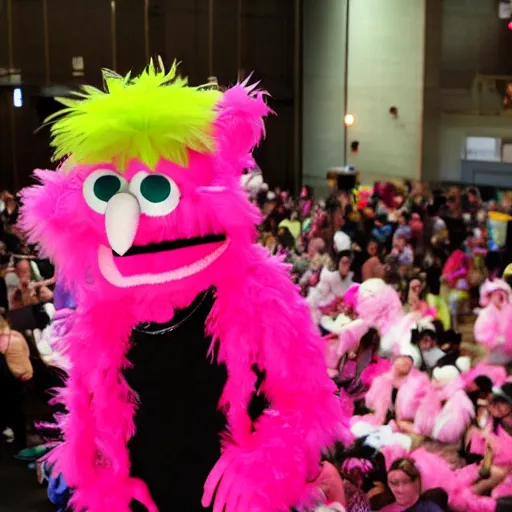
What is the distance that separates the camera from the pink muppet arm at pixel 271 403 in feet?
4.06

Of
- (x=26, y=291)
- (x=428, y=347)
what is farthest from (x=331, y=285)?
(x=26, y=291)

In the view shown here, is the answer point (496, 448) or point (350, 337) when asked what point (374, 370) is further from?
point (496, 448)

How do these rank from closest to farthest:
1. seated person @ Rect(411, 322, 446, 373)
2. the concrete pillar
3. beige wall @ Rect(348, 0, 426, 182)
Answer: seated person @ Rect(411, 322, 446, 373) → beige wall @ Rect(348, 0, 426, 182) → the concrete pillar

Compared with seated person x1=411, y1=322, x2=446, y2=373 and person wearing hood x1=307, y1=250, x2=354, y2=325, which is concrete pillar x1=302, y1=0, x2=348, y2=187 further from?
seated person x1=411, y1=322, x2=446, y2=373

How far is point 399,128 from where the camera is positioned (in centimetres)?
939

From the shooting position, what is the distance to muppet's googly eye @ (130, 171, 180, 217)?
1.20 meters

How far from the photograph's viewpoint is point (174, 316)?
4.15 ft

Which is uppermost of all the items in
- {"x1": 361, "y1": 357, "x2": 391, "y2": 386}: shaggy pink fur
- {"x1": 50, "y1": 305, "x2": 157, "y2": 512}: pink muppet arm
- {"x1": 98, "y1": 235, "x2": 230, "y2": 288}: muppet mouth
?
{"x1": 98, "y1": 235, "x2": 230, "y2": 288}: muppet mouth

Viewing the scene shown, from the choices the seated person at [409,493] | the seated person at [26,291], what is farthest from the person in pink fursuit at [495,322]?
the seated person at [26,291]

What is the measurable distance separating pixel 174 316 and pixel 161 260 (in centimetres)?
11

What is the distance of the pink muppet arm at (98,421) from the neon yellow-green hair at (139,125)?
0.28m

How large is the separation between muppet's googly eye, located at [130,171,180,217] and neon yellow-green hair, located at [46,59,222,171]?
0.02 metres

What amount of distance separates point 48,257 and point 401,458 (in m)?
1.45

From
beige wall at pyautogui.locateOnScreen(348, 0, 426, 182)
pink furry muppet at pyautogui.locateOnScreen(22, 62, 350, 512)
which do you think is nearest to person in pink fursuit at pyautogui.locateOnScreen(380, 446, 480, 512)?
pink furry muppet at pyautogui.locateOnScreen(22, 62, 350, 512)
